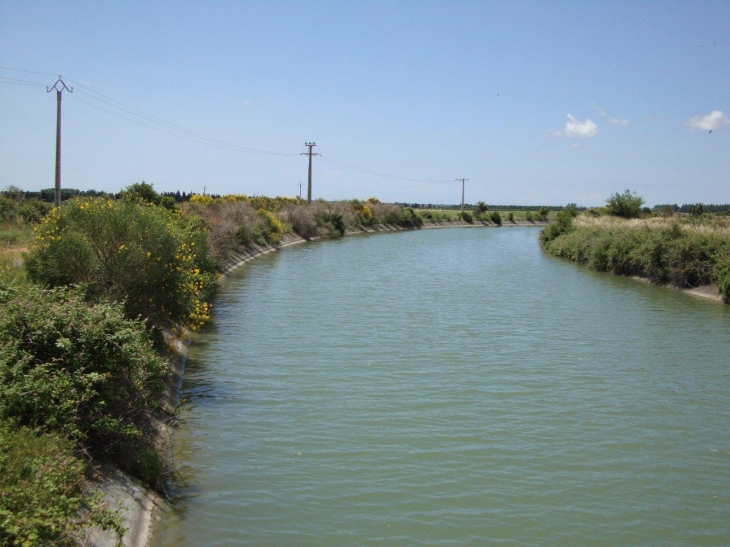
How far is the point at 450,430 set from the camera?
36.0ft

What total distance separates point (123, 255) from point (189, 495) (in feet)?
19.3

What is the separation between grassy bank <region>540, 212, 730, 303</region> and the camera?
103 feet

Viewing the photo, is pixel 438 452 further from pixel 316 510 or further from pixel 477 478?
pixel 316 510

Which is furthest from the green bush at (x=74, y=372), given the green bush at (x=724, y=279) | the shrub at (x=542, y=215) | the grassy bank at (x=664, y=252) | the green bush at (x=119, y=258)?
the shrub at (x=542, y=215)

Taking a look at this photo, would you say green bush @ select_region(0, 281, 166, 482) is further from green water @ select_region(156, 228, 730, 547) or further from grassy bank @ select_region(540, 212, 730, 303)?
grassy bank @ select_region(540, 212, 730, 303)

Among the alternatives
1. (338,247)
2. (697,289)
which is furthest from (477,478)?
Answer: (338,247)

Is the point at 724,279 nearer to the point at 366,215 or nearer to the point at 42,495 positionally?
the point at 42,495

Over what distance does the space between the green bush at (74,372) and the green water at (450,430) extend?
115cm

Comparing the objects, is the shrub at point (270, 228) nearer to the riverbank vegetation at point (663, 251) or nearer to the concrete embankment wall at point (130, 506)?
the riverbank vegetation at point (663, 251)

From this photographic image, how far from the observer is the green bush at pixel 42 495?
524 centimetres

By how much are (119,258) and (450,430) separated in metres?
6.87

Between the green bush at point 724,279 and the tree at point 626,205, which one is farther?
the tree at point 626,205

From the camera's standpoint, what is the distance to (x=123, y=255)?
12953 mm

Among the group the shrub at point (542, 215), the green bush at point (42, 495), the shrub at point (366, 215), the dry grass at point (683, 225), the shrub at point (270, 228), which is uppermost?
the shrub at point (542, 215)
